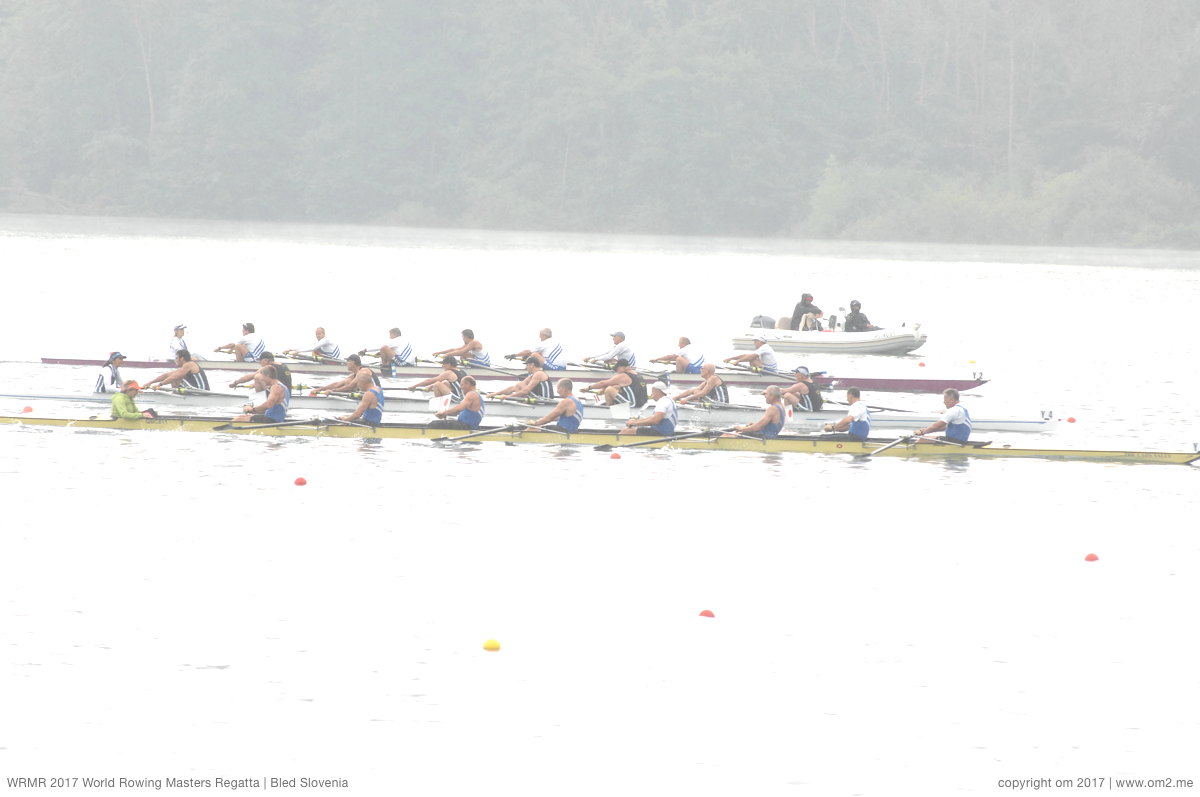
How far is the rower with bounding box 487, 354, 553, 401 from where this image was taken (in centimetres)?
2930

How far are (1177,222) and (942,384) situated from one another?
7793cm

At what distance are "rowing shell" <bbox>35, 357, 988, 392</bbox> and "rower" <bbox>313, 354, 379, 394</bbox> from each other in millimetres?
5868

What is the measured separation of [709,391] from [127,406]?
9.67 metres

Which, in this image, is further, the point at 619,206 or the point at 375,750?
the point at 619,206

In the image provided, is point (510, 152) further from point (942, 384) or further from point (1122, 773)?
point (1122, 773)

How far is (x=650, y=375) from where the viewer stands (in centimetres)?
3481

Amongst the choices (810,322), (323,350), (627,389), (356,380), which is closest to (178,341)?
(323,350)

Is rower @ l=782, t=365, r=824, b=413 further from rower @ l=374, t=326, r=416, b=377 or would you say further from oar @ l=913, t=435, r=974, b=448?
rower @ l=374, t=326, r=416, b=377

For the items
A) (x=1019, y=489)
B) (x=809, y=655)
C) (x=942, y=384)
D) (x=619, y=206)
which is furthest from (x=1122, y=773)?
(x=619, y=206)

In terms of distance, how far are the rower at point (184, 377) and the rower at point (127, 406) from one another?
2.51 metres

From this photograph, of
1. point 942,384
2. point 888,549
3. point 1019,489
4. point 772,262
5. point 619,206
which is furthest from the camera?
point 619,206

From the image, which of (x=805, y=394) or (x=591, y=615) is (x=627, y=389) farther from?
(x=591, y=615)

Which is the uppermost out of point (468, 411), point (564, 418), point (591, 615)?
point (468, 411)

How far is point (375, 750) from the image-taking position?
13812mm
